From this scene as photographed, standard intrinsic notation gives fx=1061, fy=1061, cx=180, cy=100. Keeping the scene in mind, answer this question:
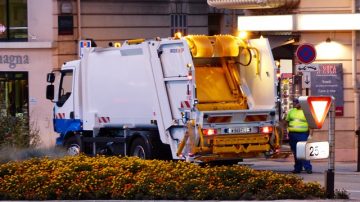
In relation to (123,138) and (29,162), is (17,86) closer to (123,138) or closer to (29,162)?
(123,138)

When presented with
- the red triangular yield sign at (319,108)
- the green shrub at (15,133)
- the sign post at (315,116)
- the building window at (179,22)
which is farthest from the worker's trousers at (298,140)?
the building window at (179,22)

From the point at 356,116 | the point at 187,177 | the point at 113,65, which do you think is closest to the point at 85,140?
the point at 113,65

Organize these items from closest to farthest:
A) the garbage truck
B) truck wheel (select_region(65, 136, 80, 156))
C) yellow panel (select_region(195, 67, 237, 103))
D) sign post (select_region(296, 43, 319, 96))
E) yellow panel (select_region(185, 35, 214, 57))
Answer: the garbage truck, yellow panel (select_region(185, 35, 214, 57)), yellow panel (select_region(195, 67, 237, 103)), sign post (select_region(296, 43, 319, 96)), truck wheel (select_region(65, 136, 80, 156))

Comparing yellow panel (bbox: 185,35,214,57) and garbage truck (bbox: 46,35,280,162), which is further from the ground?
yellow panel (bbox: 185,35,214,57)

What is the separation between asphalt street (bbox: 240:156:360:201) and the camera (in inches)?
821

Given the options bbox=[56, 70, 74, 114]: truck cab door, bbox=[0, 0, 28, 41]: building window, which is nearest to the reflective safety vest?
bbox=[56, 70, 74, 114]: truck cab door

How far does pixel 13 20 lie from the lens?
3809cm

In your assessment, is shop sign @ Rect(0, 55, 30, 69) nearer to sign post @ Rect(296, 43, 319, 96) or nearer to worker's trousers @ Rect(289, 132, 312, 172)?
sign post @ Rect(296, 43, 319, 96)

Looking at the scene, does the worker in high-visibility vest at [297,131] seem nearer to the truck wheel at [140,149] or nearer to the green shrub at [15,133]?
the truck wheel at [140,149]

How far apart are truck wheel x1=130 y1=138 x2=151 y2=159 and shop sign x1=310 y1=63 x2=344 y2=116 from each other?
6.14 m

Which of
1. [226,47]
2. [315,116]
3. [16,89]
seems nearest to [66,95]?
[226,47]

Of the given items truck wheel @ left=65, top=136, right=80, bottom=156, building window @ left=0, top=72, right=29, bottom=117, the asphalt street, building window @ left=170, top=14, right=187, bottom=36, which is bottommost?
the asphalt street

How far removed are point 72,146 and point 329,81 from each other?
706cm

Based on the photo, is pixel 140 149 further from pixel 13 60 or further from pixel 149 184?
pixel 13 60
